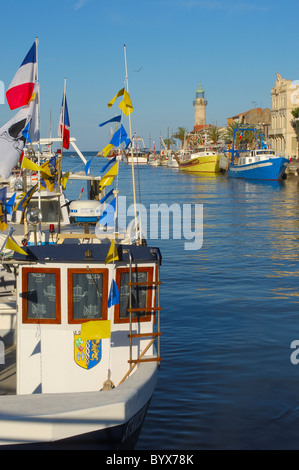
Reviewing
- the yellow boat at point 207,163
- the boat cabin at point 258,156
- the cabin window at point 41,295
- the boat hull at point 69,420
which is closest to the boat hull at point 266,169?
the boat cabin at point 258,156

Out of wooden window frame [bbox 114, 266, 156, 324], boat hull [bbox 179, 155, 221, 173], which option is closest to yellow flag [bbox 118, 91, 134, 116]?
wooden window frame [bbox 114, 266, 156, 324]

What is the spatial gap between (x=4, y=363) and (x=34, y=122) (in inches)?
198

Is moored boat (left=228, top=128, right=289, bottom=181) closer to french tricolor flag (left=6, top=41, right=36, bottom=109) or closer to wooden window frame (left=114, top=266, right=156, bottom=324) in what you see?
french tricolor flag (left=6, top=41, right=36, bottom=109)

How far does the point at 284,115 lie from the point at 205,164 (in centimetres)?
1665

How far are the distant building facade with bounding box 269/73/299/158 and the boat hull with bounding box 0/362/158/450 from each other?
4123 inches

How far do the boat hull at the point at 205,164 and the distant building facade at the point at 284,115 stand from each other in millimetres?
11825

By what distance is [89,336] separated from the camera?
10742mm

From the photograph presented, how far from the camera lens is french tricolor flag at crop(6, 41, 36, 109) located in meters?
12.8

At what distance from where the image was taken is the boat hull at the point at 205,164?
379 ft

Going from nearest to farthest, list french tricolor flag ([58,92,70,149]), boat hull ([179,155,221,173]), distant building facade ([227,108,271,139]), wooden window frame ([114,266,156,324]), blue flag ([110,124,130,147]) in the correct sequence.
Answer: wooden window frame ([114,266,156,324]), blue flag ([110,124,130,147]), french tricolor flag ([58,92,70,149]), boat hull ([179,155,221,173]), distant building facade ([227,108,271,139])

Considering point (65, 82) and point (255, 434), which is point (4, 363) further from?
point (65, 82)

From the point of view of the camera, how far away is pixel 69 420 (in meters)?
8.92

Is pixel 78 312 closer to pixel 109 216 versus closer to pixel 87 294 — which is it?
pixel 87 294
